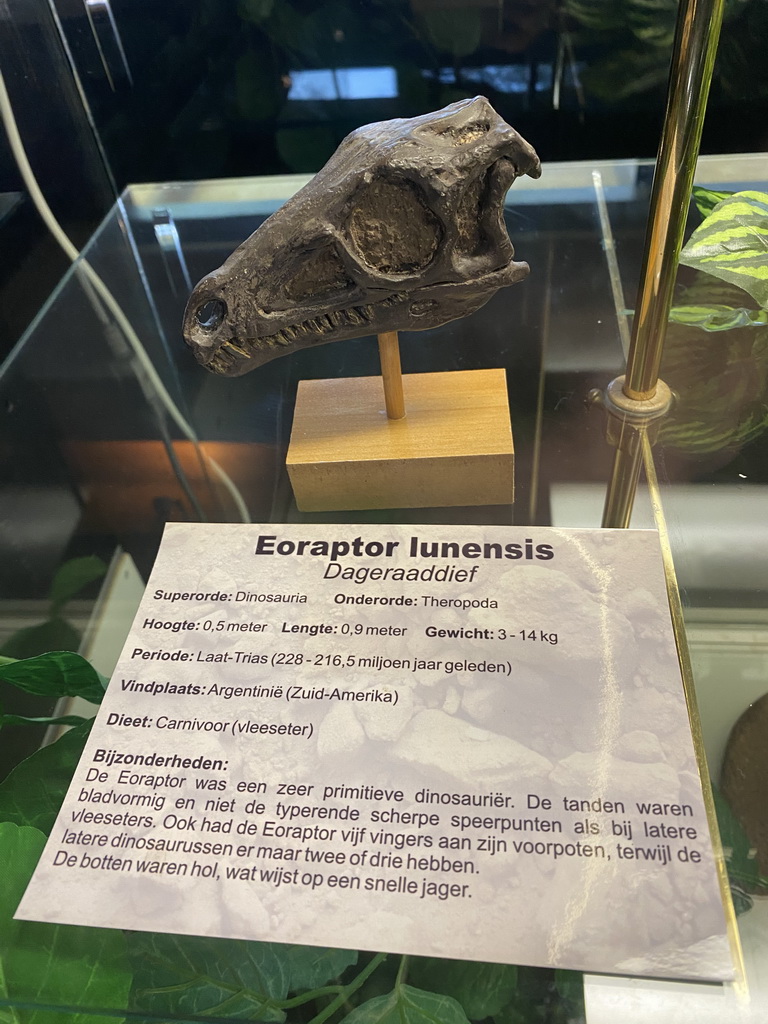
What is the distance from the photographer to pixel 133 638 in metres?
0.78

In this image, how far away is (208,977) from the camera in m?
0.60

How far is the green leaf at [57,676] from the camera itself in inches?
30.7

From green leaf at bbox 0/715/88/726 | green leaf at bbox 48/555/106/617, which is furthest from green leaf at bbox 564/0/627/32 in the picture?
green leaf at bbox 0/715/88/726

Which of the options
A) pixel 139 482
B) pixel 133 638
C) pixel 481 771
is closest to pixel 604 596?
pixel 481 771

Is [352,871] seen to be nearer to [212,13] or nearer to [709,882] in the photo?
[709,882]

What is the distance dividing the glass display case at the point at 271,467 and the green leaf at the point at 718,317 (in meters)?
0.01

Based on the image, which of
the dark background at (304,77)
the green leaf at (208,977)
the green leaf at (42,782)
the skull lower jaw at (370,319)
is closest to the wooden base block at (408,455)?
the skull lower jaw at (370,319)

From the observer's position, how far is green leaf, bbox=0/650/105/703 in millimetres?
779

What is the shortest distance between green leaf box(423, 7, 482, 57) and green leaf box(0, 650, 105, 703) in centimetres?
99

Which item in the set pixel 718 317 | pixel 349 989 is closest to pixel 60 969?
pixel 349 989

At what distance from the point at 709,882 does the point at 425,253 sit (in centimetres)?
57

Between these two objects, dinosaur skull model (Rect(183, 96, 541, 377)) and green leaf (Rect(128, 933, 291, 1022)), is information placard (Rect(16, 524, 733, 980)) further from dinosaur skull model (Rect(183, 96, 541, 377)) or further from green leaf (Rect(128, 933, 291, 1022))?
dinosaur skull model (Rect(183, 96, 541, 377))

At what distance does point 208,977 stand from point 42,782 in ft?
0.75

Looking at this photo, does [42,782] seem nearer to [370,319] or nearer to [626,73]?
[370,319]
